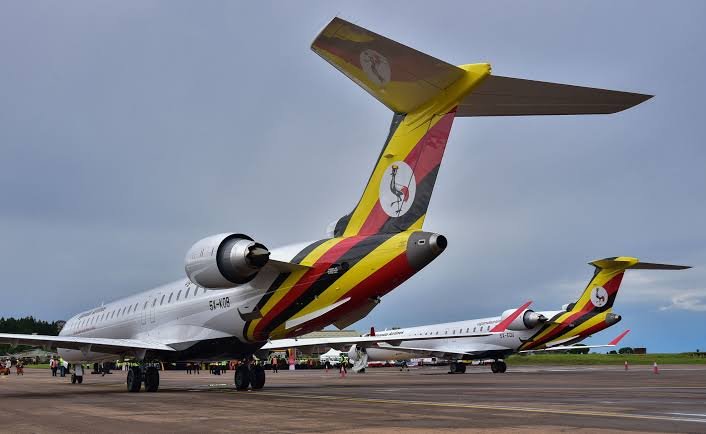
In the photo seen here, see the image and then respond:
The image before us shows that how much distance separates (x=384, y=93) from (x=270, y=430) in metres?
7.62

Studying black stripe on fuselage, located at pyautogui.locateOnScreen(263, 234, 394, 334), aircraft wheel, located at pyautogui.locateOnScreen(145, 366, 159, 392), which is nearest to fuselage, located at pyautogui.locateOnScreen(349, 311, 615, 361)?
aircraft wheel, located at pyautogui.locateOnScreen(145, 366, 159, 392)

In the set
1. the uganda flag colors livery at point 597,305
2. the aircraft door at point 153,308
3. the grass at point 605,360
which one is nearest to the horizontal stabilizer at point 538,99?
the aircraft door at point 153,308

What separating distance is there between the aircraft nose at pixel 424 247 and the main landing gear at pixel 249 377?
26.1 feet

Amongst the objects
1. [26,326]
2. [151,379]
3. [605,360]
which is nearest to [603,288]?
[151,379]

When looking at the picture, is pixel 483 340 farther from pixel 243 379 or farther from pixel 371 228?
pixel 371 228

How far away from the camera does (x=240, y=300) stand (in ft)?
57.8

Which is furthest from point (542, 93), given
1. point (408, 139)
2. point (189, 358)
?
point (189, 358)

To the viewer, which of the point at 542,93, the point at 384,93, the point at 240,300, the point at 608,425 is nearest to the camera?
the point at 608,425

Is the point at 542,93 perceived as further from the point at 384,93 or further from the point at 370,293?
the point at 370,293

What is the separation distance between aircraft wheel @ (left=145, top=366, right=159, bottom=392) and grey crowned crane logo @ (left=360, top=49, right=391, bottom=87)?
11.7 m

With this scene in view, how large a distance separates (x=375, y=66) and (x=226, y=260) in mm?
5481

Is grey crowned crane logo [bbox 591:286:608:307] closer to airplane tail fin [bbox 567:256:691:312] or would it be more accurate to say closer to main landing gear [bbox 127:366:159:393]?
airplane tail fin [bbox 567:256:691:312]

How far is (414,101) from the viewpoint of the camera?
46.6ft

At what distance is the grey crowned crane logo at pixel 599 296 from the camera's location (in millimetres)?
36750
